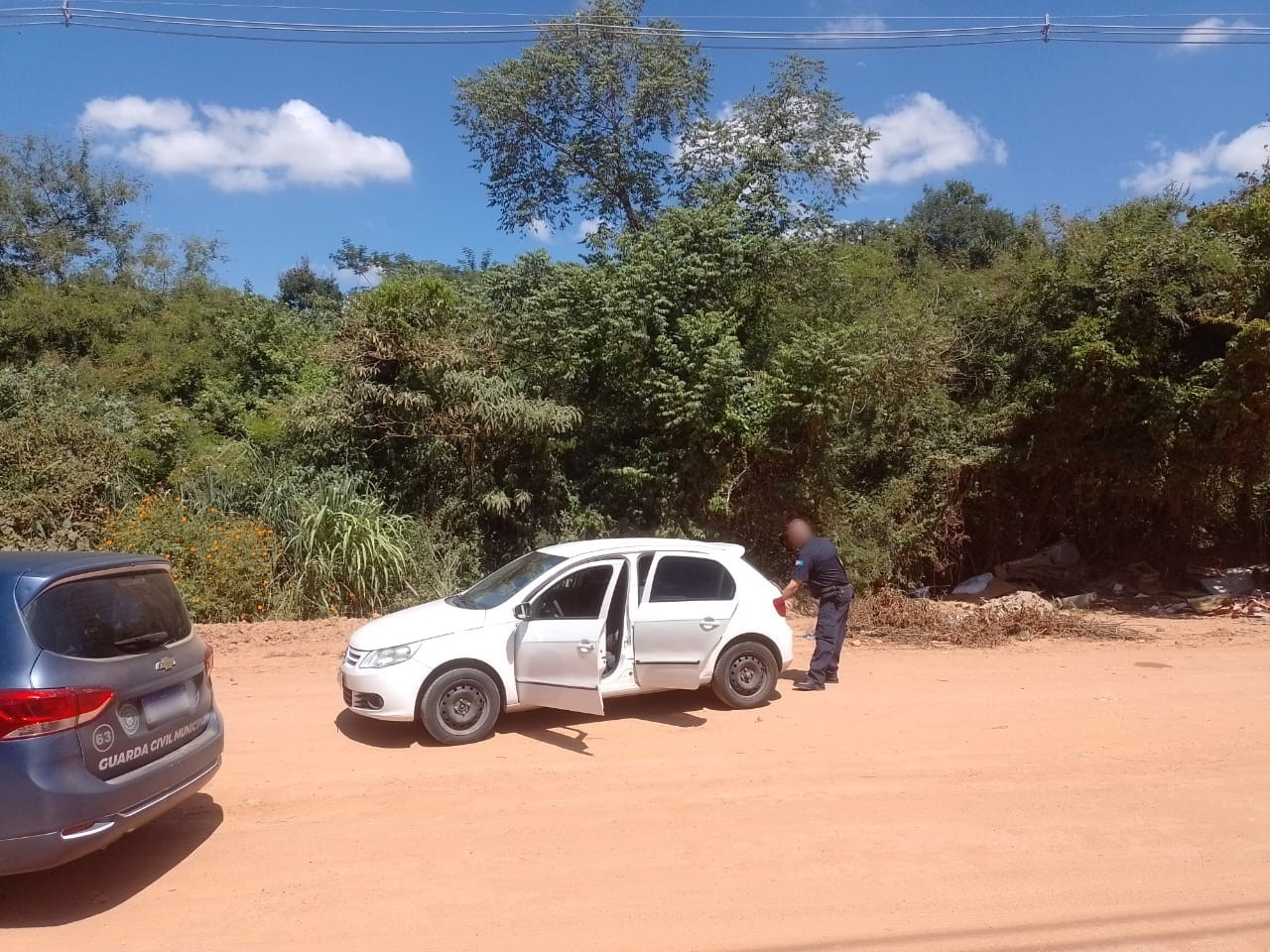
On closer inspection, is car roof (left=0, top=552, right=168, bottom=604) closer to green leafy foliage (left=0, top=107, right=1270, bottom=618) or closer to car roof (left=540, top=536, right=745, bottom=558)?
car roof (left=540, top=536, right=745, bottom=558)

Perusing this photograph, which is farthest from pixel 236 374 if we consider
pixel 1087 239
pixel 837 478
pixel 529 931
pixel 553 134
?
pixel 529 931

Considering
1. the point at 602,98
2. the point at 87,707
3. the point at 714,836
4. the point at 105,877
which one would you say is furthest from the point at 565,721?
the point at 602,98

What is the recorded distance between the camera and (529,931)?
14.5 feet

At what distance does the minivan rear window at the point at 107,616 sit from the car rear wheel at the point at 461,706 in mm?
2024

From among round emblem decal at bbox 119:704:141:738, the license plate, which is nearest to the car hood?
the license plate

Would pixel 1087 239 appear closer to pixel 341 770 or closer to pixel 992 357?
pixel 992 357

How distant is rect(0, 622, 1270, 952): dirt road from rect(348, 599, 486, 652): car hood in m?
0.74

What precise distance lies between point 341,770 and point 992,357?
1320 cm

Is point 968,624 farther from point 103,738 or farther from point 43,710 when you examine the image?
point 43,710

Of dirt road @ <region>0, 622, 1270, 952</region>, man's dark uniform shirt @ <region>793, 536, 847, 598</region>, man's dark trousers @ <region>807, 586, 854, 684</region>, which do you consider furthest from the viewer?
man's dark uniform shirt @ <region>793, 536, 847, 598</region>

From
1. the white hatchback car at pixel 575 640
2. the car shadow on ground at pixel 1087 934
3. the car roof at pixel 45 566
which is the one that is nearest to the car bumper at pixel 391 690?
the white hatchback car at pixel 575 640

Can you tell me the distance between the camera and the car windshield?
772cm

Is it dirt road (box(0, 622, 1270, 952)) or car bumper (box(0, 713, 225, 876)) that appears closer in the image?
car bumper (box(0, 713, 225, 876))

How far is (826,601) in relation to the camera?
919 cm
